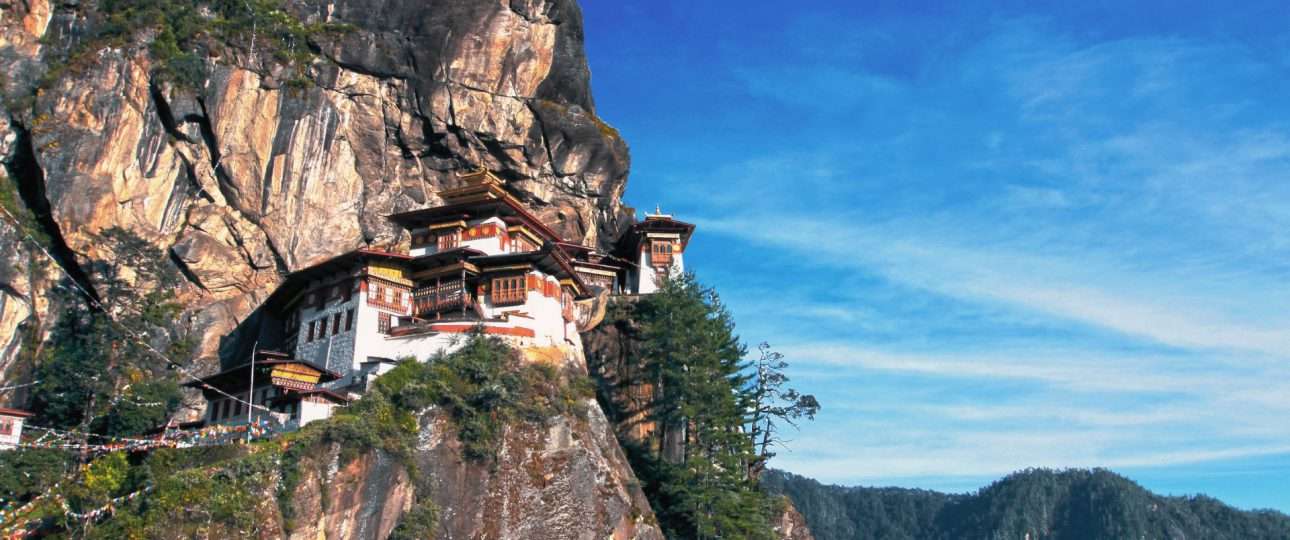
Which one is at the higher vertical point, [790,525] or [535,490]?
[535,490]

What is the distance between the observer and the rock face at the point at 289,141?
50.6 metres

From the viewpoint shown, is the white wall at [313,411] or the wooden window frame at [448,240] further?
the wooden window frame at [448,240]

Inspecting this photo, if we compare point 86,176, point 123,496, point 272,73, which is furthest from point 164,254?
point 123,496

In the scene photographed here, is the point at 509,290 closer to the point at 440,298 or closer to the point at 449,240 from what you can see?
the point at 440,298

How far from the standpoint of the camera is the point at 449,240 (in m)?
53.2

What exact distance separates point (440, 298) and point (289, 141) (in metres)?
13.7

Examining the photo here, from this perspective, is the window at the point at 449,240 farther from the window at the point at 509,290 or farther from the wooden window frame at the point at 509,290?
the window at the point at 509,290

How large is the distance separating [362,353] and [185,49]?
22159mm

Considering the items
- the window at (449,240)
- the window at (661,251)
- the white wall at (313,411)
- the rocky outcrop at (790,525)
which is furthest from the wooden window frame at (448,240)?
the rocky outcrop at (790,525)

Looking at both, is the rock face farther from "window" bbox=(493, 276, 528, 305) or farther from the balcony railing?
"window" bbox=(493, 276, 528, 305)

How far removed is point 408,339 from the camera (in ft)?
152

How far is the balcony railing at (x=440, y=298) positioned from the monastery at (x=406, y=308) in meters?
0.06

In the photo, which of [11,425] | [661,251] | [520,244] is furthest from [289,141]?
[661,251]

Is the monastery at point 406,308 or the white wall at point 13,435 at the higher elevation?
the monastery at point 406,308
